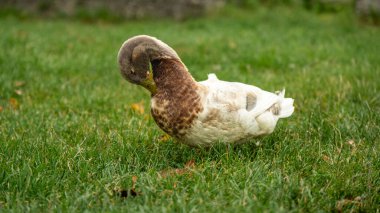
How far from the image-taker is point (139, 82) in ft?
10.3

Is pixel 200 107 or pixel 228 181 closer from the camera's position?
pixel 228 181

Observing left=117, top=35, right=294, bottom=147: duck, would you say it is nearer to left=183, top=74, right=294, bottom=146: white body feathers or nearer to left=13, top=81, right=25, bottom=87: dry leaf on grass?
left=183, top=74, right=294, bottom=146: white body feathers

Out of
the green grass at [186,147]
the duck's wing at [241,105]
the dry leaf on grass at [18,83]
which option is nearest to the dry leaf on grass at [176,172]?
the green grass at [186,147]

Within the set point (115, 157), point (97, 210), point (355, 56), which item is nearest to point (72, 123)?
point (115, 157)

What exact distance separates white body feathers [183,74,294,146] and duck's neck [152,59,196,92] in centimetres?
11

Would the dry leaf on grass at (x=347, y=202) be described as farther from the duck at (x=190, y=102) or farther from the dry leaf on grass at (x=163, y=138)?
the dry leaf on grass at (x=163, y=138)

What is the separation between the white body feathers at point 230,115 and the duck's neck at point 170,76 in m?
0.11

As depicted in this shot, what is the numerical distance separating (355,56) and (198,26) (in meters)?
3.92

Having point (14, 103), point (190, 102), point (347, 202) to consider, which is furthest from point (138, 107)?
point (347, 202)

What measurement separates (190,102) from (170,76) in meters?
0.24

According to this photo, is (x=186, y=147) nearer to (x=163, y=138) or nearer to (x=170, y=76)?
(x=163, y=138)

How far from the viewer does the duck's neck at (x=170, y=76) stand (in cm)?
316

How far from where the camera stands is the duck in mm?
3068

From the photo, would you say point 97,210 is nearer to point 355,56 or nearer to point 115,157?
point 115,157
